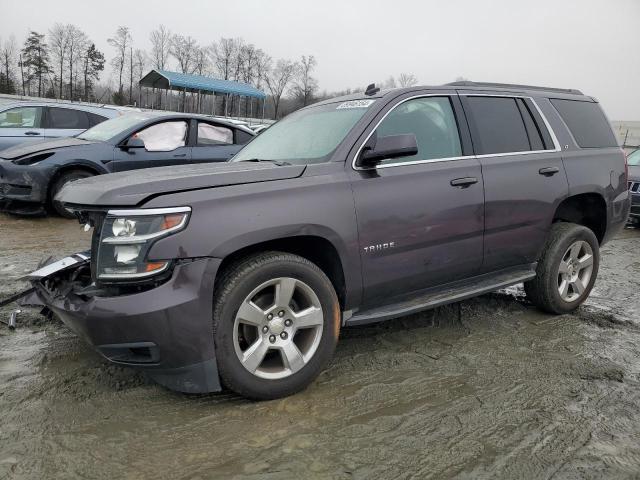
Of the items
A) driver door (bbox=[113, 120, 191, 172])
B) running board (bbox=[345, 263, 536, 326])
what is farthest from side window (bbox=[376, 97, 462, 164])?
driver door (bbox=[113, 120, 191, 172])

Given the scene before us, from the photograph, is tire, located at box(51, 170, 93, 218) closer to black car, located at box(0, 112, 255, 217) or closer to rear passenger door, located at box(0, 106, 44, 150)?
black car, located at box(0, 112, 255, 217)

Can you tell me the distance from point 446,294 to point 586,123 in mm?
2310

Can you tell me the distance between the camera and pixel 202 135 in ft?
26.1

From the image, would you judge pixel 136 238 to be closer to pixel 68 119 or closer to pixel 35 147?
pixel 35 147

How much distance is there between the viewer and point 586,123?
4523 mm

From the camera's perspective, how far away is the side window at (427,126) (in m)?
3.40

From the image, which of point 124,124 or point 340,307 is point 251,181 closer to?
point 340,307

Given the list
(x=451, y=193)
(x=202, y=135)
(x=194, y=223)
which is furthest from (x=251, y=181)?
(x=202, y=135)

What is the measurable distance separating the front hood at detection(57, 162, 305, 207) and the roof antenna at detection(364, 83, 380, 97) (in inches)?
40.1

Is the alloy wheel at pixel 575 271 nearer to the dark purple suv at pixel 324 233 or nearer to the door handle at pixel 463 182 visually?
the dark purple suv at pixel 324 233

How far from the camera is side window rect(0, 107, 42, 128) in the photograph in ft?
30.3

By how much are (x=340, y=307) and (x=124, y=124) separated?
236 inches

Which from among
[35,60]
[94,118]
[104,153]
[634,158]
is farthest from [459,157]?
[35,60]

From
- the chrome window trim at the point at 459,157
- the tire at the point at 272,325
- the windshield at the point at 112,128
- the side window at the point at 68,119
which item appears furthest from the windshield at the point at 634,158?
the side window at the point at 68,119
